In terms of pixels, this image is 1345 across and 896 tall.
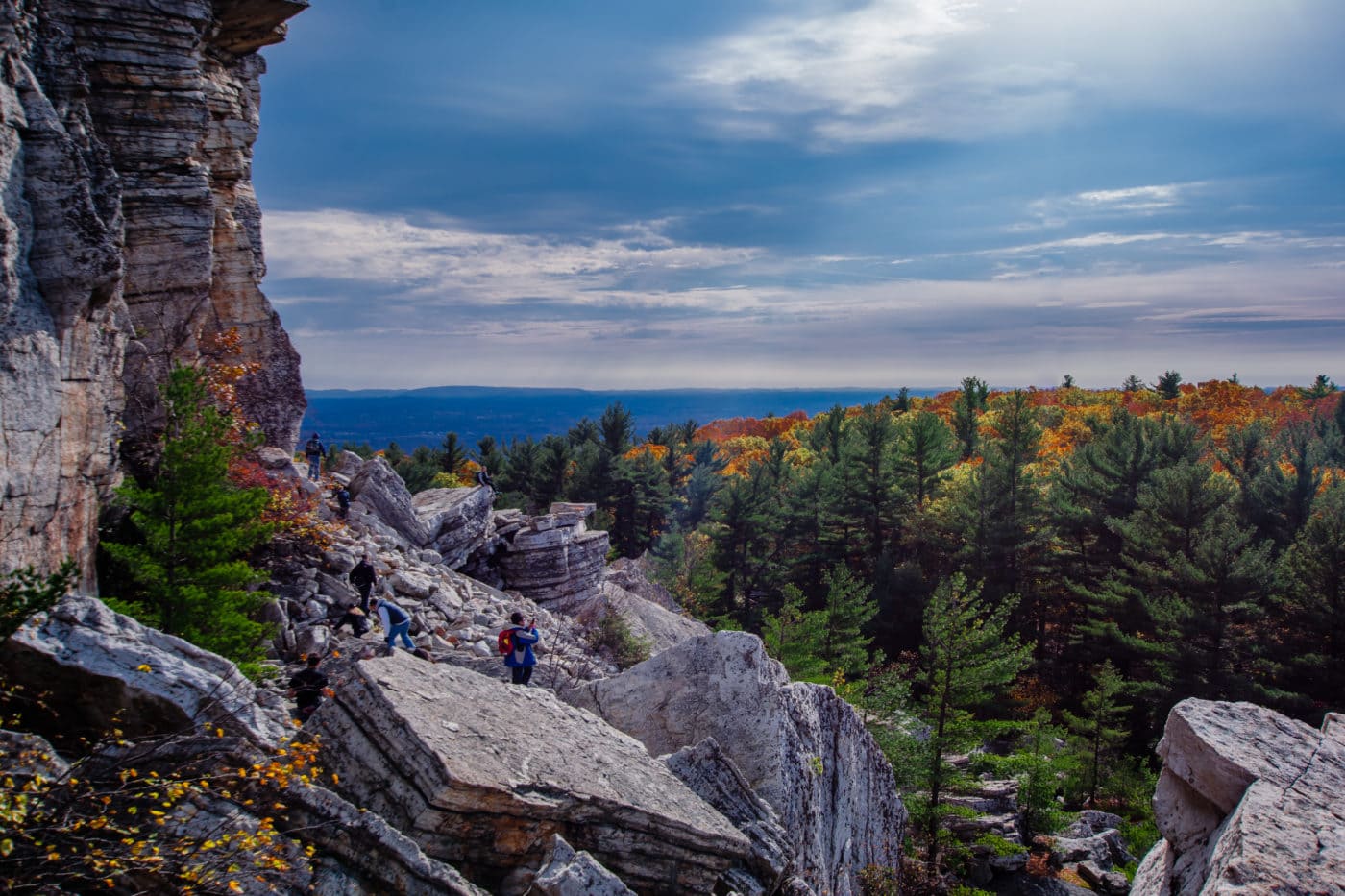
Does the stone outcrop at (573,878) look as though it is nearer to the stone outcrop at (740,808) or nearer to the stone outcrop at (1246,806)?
the stone outcrop at (740,808)

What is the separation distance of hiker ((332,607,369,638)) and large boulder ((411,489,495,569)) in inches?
334

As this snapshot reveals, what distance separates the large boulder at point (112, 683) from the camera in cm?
754

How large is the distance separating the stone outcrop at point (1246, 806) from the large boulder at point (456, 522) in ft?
65.7

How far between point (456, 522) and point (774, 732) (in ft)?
53.4

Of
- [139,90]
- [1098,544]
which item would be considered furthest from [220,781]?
[1098,544]

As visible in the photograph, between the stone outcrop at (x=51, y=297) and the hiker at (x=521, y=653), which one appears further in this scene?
the hiker at (x=521, y=653)

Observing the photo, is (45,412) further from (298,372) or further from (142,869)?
(298,372)

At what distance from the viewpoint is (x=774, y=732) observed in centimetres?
1225

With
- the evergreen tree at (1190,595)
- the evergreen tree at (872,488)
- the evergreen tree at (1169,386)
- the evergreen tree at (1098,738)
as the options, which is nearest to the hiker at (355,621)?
the evergreen tree at (1098,738)

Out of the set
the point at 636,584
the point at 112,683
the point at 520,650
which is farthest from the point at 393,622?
the point at 636,584

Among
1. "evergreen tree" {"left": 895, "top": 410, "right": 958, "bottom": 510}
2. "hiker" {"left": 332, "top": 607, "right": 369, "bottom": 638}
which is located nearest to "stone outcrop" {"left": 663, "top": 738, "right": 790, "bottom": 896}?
"hiker" {"left": 332, "top": 607, "right": 369, "bottom": 638}

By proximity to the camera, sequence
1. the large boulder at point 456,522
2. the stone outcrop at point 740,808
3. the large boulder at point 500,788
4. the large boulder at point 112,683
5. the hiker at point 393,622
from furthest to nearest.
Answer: the large boulder at point 456,522 < the hiker at point 393,622 < the stone outcrop at point 740,808 < the large boulder at point 500,788 < the large boulder at point 112,683

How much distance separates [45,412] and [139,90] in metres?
9.27

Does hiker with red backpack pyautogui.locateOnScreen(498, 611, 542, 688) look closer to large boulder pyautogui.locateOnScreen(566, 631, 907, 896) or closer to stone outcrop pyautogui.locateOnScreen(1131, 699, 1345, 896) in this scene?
large boulder pyautogui.locateOnScreen(566, 631, 907, 896)
